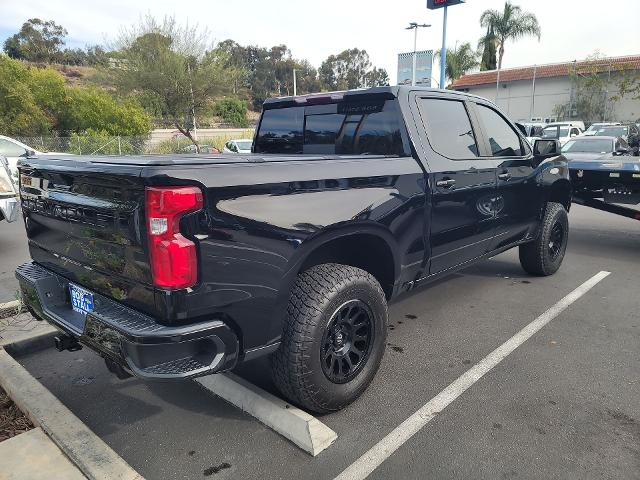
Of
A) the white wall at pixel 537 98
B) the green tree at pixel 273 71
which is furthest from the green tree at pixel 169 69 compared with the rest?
the green tree at pixel 273 71

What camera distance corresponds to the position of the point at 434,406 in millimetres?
2889

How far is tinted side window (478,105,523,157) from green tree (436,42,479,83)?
45742 mm

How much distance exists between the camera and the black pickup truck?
2037 millimetres

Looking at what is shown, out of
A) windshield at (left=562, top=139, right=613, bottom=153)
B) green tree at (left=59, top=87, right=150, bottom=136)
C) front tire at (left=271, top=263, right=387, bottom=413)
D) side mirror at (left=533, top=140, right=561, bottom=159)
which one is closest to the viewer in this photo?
front tire at (left=271, top=263, right=387, bottom=413)

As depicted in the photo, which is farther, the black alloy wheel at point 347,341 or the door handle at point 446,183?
the door handle at point 446,183

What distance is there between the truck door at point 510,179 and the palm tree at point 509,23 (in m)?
44.6

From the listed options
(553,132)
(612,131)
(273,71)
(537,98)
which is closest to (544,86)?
(537,98)

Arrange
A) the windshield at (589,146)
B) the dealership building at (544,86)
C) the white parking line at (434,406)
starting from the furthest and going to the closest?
the dealership building at (544,86), the windshield at (589,146), the white parking line at (434,406)

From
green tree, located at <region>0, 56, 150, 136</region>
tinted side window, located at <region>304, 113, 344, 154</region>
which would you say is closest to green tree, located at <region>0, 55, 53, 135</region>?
green tree, located at <region>0, 56, 150, 136</region>

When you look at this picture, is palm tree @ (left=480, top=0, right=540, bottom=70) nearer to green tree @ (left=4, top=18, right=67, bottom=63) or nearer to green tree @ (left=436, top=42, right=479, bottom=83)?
green tree @ (left=436, top=42, right=479, bottom=83)

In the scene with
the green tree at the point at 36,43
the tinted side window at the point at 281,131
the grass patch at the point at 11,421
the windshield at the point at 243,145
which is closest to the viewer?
the grass patch at the point at 11,421

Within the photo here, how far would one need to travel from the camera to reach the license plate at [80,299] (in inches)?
96.1

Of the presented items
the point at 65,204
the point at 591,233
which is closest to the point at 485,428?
the point at 65,204

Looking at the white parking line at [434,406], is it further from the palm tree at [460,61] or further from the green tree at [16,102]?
the palm tree at [460,61]
